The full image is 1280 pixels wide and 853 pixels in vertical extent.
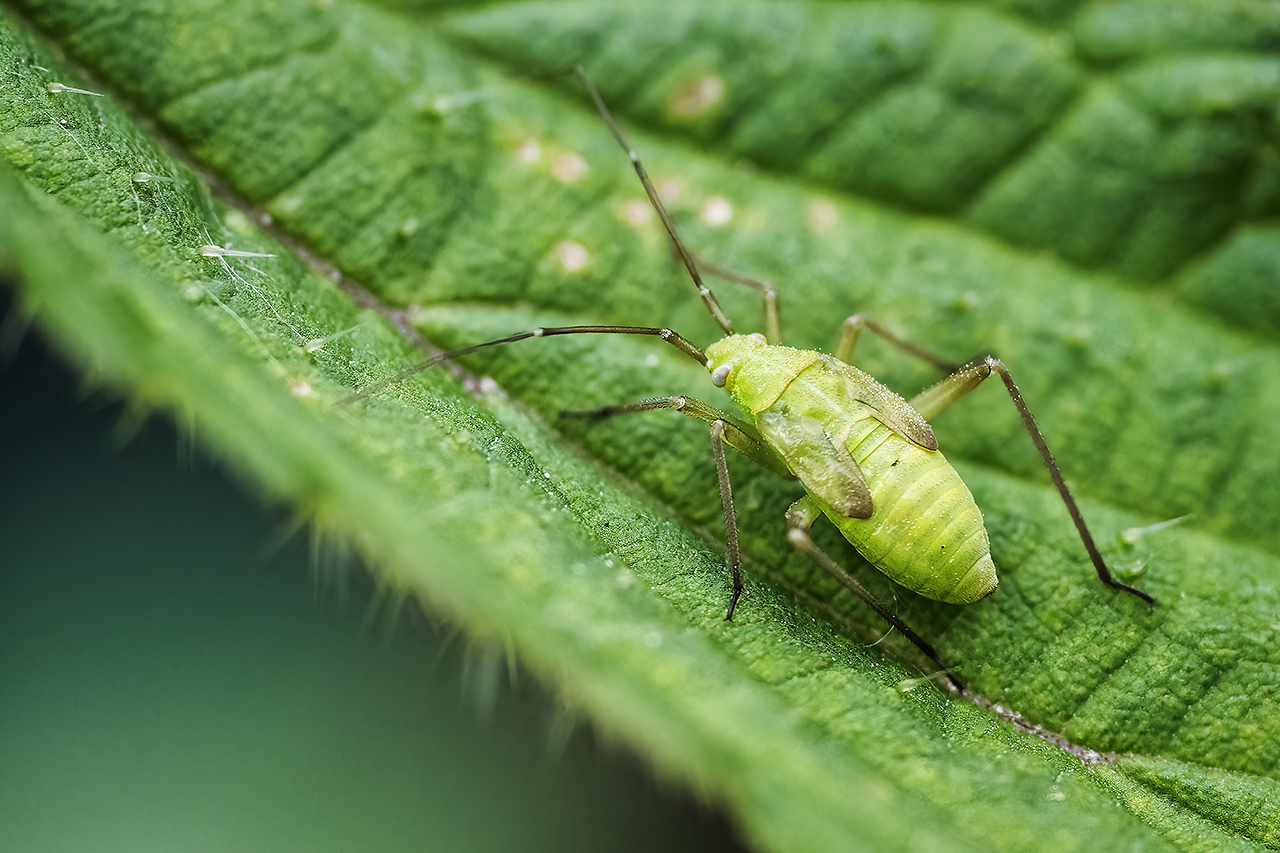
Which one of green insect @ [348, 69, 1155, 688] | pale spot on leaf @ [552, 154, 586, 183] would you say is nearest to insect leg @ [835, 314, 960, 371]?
green insect @ [348, 69, 1155, 688]

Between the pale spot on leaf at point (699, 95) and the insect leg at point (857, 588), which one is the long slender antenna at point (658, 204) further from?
the insect leg at point (857, 588)

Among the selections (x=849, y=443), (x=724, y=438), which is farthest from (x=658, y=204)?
(x=849, y=443)

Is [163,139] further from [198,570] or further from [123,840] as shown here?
[123,840]

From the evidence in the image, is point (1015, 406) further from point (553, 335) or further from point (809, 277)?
point (553, 335)

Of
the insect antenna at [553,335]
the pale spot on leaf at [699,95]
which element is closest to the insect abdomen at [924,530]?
the insect antenna at [553,335]

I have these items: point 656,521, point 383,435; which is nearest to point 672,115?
point 656,521

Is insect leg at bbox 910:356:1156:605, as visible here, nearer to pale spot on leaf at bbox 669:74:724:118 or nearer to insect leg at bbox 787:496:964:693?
insect leg at bbox 787:496:964:693
